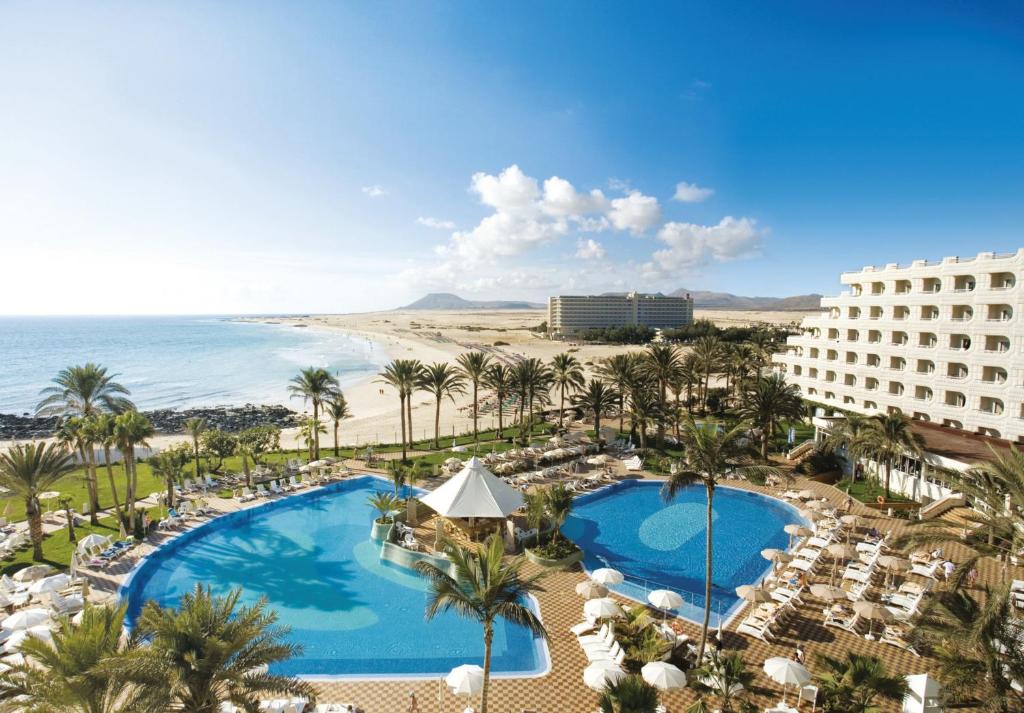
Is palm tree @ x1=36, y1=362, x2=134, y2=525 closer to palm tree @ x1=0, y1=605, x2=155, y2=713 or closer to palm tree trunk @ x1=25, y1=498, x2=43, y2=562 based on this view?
palm tree trunk @ x1=25, y1=498, x2=43, y2=562

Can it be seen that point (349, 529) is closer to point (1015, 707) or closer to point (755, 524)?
point (755, 524)

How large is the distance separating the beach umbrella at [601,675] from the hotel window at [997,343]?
35.4 meters

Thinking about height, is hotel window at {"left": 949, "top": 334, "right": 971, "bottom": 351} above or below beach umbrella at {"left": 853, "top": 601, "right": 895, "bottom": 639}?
above

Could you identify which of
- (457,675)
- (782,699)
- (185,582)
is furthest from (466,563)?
(185,582)

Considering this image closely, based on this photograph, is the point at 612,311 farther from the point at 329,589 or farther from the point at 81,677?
the point at 81,677

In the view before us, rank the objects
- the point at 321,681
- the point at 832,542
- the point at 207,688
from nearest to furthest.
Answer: the point at 207,688 < the point at 321,681 < the point at 832,542

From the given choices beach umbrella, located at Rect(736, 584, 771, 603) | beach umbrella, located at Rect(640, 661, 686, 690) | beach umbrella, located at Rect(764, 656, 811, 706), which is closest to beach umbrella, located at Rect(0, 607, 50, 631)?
beach umbrella, located at Rect(640, 661, 686, 690)

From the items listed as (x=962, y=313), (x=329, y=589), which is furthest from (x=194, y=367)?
(x=962, y=313)

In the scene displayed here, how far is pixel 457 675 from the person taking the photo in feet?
43.1

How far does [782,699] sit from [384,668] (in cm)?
1102

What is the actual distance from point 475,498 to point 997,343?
35.4 meters

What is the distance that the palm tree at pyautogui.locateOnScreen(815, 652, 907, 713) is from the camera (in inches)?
468

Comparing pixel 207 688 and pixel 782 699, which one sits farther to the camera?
pixel 782 699

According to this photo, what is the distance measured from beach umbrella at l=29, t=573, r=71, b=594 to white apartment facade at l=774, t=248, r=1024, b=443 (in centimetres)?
4813
